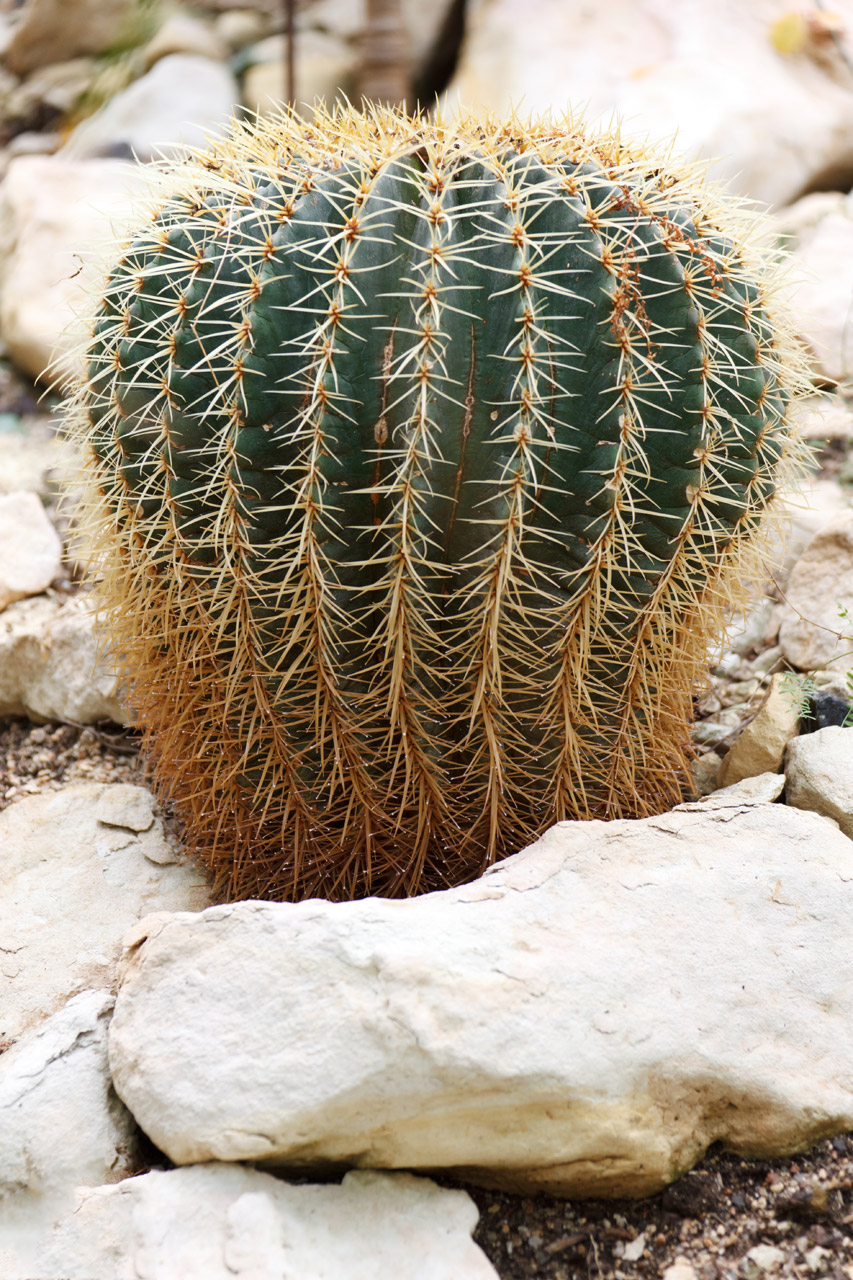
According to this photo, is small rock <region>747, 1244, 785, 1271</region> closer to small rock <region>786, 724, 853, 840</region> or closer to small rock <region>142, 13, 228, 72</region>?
small rock <region>786, 724, 853, 840</region>

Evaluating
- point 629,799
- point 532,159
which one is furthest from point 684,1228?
point 532,159

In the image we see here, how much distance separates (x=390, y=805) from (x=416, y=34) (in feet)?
18.6

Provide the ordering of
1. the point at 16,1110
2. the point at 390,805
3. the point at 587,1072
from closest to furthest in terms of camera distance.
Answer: the point at 587,1072 < the point at 16,1110 < the point at 390,805

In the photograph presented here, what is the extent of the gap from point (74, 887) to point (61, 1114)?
0.82m

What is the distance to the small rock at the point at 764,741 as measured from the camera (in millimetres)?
2545

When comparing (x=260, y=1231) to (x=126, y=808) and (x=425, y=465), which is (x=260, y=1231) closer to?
(x=425, y=465)

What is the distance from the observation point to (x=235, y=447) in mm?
1920

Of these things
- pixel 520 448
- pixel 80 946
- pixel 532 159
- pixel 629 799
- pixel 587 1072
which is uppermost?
pixel 532 159

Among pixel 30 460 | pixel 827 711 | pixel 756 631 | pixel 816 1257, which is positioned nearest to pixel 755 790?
pixel 827 711

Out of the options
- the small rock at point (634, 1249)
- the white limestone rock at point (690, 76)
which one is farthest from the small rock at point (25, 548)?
the white limestone rock at point (690, 76)

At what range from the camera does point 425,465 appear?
1.88 metres

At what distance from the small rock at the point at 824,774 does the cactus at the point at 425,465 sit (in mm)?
349

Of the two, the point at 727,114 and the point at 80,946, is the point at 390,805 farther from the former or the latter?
the point at 727,114

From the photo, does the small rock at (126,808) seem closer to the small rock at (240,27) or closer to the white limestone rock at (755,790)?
the white limestone rock at (755,790)
